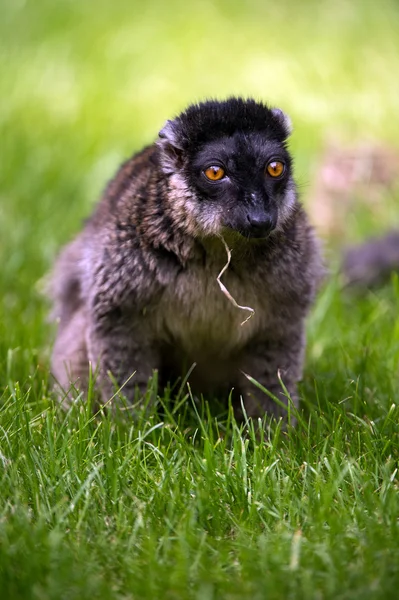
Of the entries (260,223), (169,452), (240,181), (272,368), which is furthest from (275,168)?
(169,452)

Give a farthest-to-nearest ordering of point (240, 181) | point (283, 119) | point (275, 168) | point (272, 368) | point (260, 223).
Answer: point (272, 368) → point (283, 119) → point (275, 168) → point (240, 181) → point (260, 223)

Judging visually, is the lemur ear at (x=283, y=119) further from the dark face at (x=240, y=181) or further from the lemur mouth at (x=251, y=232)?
the lemur mouth at (x=251, y=232)

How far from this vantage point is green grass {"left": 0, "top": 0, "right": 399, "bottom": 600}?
11.4ft

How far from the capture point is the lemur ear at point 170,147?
4.83 m

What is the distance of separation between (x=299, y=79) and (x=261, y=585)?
10.4m

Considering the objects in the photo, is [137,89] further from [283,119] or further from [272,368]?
[272,368]

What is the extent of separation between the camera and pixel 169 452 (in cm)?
469

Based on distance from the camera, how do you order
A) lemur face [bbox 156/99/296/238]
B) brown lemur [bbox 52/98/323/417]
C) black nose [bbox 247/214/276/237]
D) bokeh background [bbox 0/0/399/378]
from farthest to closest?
bokeh background [bbox 0/0/399/378], brown lemur [bbox 52/98/323/417], lemur face [bbox 156/99/296/238], black nose [bbox 247/214/276/237]

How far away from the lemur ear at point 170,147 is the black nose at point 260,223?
64 cm

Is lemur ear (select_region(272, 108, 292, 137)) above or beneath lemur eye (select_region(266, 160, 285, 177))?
above

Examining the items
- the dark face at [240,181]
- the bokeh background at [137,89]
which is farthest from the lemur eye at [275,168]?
the bokeh background at [137,89]

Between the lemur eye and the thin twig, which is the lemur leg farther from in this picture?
the lemur eye

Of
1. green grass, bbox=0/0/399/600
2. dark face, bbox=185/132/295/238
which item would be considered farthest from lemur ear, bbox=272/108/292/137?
green grass, bbox=0/0/399/600

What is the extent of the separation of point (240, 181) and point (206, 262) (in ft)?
1.78
